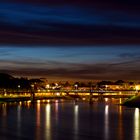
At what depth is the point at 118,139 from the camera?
42625 mm

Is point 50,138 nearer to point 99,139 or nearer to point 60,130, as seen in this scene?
point 99,139

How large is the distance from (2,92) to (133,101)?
146ft

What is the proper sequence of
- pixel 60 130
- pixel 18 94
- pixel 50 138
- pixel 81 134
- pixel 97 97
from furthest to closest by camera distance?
pixel 97 97 < pixel 18 94 < pixel 60 130 < pixel 81 134 < pixel 50 138

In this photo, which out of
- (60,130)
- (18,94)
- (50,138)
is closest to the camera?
(50,138)

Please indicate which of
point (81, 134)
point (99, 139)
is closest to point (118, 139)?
point (99, 139)

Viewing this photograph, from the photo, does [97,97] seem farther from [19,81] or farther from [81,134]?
[81,134]

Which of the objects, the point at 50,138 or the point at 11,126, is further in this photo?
the point at 11,126

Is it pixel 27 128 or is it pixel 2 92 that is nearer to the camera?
pixel 27 128

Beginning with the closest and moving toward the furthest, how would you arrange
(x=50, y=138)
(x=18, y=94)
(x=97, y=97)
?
(x=50, y=138)
(x=18, y=94)
(x=97, y=97)

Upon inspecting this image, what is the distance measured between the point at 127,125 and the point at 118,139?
14.2 metres

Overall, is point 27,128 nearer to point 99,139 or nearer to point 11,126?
point 11,126

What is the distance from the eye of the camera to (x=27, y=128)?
5138 cm

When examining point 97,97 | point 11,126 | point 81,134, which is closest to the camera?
point 81,134

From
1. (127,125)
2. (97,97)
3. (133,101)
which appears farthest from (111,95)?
(127,125)
